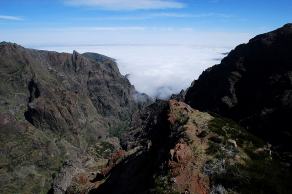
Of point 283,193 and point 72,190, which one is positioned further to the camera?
point 72,190

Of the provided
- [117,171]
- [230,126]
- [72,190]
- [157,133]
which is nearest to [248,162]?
[230,126]

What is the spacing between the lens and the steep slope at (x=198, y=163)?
56219 mm

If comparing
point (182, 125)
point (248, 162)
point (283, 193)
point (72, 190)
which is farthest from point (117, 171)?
point (283, 193)

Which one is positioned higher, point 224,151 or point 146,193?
point 224,151

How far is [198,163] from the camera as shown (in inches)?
2343

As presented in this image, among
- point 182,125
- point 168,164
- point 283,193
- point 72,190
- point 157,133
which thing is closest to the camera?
point 283,193

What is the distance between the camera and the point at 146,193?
190 ft

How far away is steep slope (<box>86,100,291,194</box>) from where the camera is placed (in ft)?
184

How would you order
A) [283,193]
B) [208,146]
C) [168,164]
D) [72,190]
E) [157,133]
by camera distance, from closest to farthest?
[283,193], [168,164], [208,146], [157,133], [72,190]

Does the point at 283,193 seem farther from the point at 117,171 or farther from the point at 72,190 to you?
the point at 72,190

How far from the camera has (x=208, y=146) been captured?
6391cm

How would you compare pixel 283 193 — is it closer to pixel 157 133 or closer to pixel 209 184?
pixel 209 184

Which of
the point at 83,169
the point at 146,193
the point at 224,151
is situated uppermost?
the point at 224,151

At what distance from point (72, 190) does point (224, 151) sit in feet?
119
